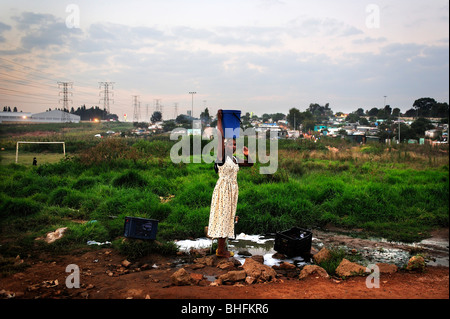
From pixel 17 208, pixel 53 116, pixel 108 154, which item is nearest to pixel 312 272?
pixel 17 208

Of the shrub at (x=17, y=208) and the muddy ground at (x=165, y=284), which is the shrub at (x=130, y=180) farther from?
the muddy ground at (x=165, y=284)

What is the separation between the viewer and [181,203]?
7.64 meters

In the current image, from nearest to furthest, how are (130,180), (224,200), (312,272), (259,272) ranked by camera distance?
(259,272)
(312,272)
(224,200)
(130,180)

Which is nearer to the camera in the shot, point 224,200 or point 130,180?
point 224,200

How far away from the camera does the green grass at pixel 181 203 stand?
6.08m

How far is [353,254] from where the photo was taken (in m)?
5.30

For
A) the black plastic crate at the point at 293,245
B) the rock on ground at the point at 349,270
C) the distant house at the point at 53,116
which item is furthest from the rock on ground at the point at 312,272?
the distant house at the point at 53,116

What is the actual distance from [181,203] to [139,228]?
2.55 meters

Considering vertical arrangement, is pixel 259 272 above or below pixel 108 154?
below

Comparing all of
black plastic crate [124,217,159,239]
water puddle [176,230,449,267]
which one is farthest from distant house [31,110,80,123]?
water puddle [176,230,449,267]

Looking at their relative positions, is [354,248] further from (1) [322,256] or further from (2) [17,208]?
(2) [17,208]

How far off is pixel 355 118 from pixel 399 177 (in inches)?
1505

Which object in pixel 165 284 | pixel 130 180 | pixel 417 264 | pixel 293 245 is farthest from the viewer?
pixel 130 180
